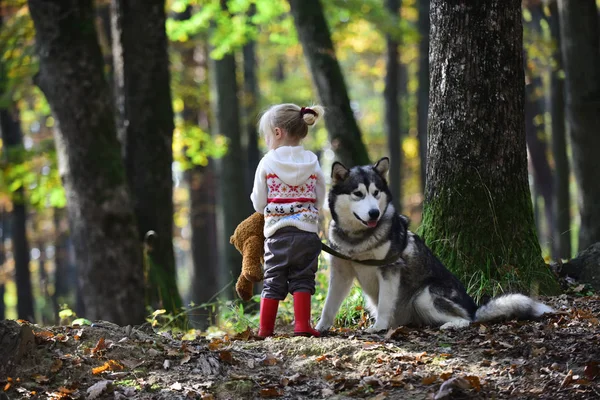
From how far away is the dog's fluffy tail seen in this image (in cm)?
586

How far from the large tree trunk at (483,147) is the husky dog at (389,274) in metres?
0.66

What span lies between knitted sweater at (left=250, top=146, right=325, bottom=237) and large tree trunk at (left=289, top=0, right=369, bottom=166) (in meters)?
5.76

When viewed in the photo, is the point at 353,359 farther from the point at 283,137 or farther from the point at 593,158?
the point at 593,158

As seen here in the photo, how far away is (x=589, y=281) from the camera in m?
7.22

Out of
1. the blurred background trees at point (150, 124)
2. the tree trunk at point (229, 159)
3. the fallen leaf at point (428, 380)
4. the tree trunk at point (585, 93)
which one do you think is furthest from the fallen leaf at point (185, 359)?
the tree trunk at point (229, 159)

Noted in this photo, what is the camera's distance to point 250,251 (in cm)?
597

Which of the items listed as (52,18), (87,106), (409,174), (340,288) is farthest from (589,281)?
(409,174)

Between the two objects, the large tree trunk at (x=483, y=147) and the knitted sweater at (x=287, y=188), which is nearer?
the knitted sweater at (x=287, y=188)

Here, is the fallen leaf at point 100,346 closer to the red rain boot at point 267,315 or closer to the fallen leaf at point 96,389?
the fallen leaf at point 96,389

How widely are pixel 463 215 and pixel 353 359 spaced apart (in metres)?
2.26

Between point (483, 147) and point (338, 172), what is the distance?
158cm

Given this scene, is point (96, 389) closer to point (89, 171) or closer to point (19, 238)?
point (89, 171)

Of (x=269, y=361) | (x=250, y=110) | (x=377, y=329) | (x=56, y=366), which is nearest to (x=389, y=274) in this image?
(x=377, y=329)

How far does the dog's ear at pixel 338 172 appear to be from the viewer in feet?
19.5
